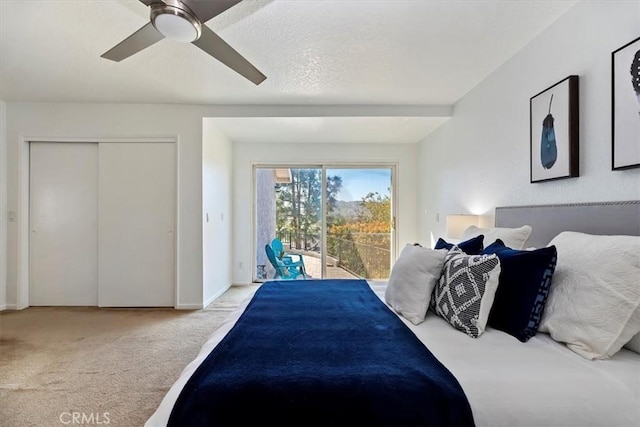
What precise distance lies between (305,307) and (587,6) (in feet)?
7.64

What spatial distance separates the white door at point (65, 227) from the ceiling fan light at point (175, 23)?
2.83 m

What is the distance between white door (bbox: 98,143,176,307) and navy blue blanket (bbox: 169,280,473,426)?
2.79m

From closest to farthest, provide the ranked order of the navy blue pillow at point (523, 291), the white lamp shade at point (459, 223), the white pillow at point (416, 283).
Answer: the navy blue pillow at point (523, 291), the white pillow at point (416, 283), the white lamp shade at point (459, 223)

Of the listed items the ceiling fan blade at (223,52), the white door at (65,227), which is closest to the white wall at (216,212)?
the white door at (65,227)

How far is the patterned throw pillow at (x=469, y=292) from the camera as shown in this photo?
137cm

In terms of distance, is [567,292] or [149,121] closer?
[567,292]

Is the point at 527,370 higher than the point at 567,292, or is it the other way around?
the point at 567,292

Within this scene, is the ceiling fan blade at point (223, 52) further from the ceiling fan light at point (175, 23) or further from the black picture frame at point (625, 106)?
the black picture frame at point (625, 106)

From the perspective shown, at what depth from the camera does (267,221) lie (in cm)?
509

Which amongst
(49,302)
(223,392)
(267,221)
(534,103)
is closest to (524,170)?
(534,103)

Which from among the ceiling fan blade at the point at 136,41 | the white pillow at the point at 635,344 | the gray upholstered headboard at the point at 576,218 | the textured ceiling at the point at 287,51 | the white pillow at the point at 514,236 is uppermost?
the textured ceiling at the point at 287,51

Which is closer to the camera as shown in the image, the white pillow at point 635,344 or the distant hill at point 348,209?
the white pillow at point 635,344

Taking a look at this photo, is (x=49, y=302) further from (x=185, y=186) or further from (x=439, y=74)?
(x=439, y=74)

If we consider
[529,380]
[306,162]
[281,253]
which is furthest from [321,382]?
[306,162]
